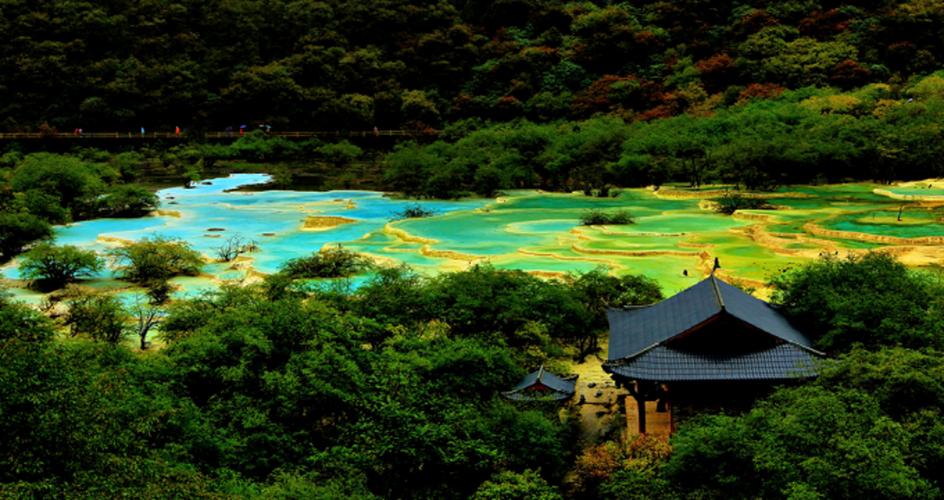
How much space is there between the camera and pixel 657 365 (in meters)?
12.5

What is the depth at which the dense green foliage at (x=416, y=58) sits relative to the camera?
55.8 meters

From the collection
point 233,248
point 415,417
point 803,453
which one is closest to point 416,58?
point 233,248

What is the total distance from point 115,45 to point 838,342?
65.0 m

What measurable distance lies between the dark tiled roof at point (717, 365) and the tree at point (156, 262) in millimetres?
15399

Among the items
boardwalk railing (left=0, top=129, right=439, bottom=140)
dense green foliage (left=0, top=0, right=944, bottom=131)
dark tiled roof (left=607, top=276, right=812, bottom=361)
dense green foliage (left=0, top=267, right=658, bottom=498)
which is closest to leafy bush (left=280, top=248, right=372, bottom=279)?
dense green foliage (left=0, top=267, right=658, bottom=498)

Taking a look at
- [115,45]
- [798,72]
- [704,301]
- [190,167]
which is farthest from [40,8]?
[704,301]

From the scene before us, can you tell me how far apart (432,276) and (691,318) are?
11.3 meters

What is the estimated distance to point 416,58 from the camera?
2699 inches

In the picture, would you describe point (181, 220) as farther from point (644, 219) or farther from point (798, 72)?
point (798, 72)

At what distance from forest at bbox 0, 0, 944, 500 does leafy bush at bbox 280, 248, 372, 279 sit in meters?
0.09

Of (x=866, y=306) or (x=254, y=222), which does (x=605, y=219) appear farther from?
(x=866, y=306)

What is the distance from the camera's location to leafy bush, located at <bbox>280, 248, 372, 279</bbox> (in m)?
24.0

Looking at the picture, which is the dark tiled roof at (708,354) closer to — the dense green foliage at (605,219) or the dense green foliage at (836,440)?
the dense green foliage at (836,440)

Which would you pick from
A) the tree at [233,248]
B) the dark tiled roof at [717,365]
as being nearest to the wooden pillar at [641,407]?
the dark tiled roof at [717,365]
